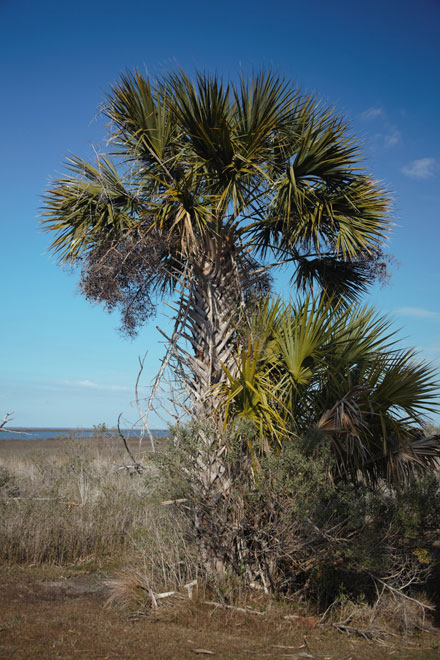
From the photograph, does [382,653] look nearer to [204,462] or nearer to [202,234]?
[204,462]

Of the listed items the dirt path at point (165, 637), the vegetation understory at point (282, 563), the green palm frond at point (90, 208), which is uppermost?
the green palm frond at point (90, 208)

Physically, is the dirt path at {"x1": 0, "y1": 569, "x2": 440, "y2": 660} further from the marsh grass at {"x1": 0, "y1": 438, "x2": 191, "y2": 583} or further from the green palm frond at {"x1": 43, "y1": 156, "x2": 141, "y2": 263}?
the green palm frond at {"x1": 43, "y1": 156, "x2": 141, "y2": 263}

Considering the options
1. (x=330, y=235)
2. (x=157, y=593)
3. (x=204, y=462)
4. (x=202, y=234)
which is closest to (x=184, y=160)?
(x=202, y=234)

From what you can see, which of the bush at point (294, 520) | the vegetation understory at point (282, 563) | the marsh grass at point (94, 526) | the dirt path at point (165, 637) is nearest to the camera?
the dirt path at point (165, 637)

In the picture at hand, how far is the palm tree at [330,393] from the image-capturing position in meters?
6.50

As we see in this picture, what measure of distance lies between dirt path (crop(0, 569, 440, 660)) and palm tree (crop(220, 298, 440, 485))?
5.85 ft

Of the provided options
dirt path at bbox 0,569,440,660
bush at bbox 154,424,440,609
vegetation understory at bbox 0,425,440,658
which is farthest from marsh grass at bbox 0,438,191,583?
dirt path at bbox 0,569,440,660

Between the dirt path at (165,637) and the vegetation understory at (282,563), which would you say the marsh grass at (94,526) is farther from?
the dirt path at (165,637)

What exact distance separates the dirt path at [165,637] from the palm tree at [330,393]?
178 centimetres

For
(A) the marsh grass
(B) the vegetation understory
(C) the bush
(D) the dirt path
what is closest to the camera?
(D) the dirt path

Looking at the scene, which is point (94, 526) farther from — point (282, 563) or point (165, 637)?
point (165, 637)

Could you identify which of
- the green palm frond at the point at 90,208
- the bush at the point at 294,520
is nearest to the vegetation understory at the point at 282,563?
the bush at the point at 294,520

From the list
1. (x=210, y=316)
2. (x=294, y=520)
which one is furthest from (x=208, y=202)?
(x=294, y=520)

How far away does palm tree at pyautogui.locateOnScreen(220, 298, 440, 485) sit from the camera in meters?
6.50
